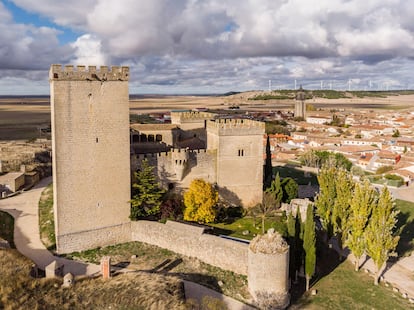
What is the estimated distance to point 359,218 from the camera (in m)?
21.2

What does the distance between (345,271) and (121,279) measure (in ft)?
39.1

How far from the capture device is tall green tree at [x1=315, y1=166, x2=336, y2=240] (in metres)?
24.0

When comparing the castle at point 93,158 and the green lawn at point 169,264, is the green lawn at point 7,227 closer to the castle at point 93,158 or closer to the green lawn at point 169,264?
the castle at point 93,158

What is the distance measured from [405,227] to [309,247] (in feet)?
43.2

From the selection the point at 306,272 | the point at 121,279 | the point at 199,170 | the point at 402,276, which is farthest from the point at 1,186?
the point at 402,276

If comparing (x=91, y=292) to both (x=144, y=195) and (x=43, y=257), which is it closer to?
(x=43, y=257)

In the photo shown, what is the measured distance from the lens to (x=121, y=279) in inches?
713

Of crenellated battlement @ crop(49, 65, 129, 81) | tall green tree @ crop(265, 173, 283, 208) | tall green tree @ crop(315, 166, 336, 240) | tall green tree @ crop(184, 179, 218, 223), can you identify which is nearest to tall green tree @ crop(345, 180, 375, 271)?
tall green tree @ crop(315, 166, 336, 240)

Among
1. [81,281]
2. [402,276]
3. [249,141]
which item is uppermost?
[249,141]

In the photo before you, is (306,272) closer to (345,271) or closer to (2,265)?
(345,271)

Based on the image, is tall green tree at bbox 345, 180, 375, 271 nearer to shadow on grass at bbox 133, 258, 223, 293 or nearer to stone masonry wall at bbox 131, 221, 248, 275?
stone masonry wall at bbox 131, 221, 248, 275

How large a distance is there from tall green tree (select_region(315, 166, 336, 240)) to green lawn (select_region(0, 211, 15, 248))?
18.3 meters

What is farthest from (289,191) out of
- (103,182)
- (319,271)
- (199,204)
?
(103,182)

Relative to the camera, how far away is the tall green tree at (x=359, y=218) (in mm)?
20922
